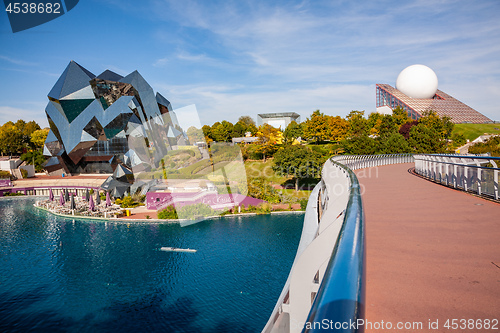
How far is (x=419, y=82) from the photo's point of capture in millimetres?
90500

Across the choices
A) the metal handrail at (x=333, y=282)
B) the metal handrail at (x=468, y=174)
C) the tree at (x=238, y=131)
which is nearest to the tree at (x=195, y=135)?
the tree at (x=238, y=131)

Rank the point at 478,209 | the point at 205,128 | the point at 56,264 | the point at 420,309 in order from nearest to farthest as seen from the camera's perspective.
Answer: the point at 420,309, the point at 478,209, the point at 56,264, the point at 205,128

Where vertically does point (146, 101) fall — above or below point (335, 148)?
above

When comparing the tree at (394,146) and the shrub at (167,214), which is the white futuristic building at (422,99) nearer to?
the tree at (394,146)

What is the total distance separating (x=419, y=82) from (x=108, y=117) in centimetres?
7902

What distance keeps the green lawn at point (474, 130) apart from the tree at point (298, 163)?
37.7 meters

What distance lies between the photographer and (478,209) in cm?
652

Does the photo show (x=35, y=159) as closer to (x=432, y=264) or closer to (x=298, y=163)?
(x=298, y=163)

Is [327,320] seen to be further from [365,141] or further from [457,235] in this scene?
[365,141]

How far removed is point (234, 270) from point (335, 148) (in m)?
45.4

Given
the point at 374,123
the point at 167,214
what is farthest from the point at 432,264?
the point at 374,123

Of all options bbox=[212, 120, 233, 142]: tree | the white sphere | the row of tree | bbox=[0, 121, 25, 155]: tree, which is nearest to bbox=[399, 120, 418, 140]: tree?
the white sphere

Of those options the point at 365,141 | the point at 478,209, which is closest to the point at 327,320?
the point at 478,209

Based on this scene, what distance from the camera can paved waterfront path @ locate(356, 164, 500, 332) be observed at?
254 cm
